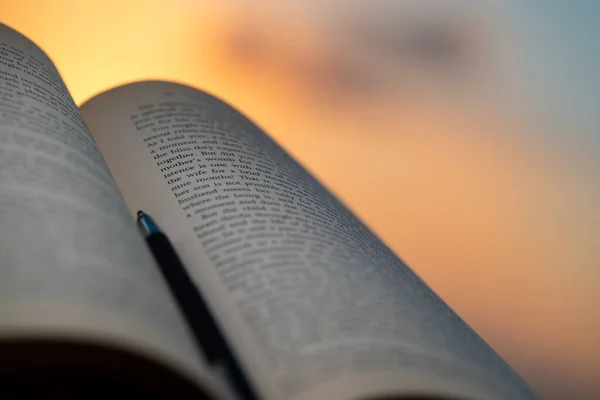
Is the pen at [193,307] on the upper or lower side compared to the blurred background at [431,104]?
lower

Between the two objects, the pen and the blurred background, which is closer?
the pen

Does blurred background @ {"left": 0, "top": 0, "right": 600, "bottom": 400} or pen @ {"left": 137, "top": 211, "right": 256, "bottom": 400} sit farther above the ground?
blurred background @ {"left": 0, "top": 0, "right": 600, "bottom": 400}

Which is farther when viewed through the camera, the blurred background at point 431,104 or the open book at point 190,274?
the blurred background at point 431,104

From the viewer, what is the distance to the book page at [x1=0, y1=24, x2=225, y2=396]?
0.95 feet

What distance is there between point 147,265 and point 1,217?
8 centimetres

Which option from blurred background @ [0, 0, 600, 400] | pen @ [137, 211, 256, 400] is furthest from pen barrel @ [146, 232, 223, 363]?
blurred background @ [0, 0, 600, 400]

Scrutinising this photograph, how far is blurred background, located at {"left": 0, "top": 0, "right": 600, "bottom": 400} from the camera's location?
24.3 inches

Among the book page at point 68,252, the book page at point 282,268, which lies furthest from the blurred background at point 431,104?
the book page at point 68,252

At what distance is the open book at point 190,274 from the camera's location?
0.30 meters

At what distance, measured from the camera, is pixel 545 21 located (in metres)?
0.78

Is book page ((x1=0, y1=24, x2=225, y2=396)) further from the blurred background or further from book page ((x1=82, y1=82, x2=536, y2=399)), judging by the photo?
the blurred background

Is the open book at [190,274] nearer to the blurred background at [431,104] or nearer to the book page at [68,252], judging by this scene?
the book page at [68,252]

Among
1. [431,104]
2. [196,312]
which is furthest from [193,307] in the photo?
[431,104]

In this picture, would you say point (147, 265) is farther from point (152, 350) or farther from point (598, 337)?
point (598, 337)
